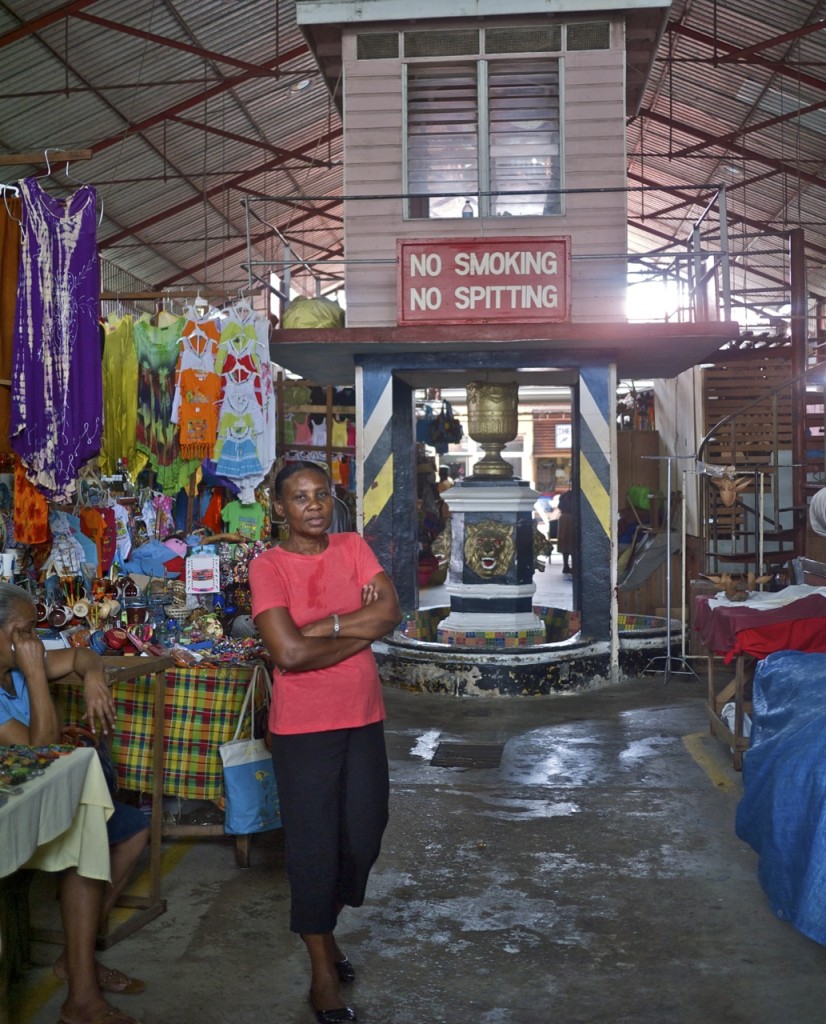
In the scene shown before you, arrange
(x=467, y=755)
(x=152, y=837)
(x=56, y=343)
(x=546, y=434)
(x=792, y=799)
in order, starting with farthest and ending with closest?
(x=546, y=434), (x=467, y=755), (x=56, y=343), (x=152, y=837), (x=792, y=799)

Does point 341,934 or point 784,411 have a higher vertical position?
point 784,411

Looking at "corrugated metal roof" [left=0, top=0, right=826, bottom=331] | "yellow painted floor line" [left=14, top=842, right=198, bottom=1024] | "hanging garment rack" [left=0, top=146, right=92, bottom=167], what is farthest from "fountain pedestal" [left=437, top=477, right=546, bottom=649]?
"hanging garment rack" [left=0, top=146, right=92, bottom=167]

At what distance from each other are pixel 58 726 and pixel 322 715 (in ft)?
3.06

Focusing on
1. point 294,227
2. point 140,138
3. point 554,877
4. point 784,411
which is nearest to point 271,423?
point 554,877

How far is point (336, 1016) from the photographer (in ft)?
11.2

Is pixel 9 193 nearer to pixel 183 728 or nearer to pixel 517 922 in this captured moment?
pixel 183 728

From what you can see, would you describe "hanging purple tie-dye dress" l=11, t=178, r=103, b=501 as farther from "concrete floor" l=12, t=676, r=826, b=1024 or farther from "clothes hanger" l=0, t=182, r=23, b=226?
"concrete floor" l=12, t=676, r=826, b=1024

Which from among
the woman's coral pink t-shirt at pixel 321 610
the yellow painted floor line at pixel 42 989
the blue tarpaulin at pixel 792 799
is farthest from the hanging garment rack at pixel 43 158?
the blue tarpaulin at pixel 792 799

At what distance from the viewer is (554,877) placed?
469cm

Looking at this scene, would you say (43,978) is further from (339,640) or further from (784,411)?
(784,411)

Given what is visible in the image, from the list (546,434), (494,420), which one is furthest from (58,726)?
(546,434)

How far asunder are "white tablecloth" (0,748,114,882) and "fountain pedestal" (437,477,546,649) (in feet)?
21.5

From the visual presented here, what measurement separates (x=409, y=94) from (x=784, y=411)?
23.1 ft

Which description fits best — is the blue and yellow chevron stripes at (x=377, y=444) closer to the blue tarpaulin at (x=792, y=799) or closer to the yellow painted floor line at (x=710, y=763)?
the yellow painted floor line at (x=710, y=763)
